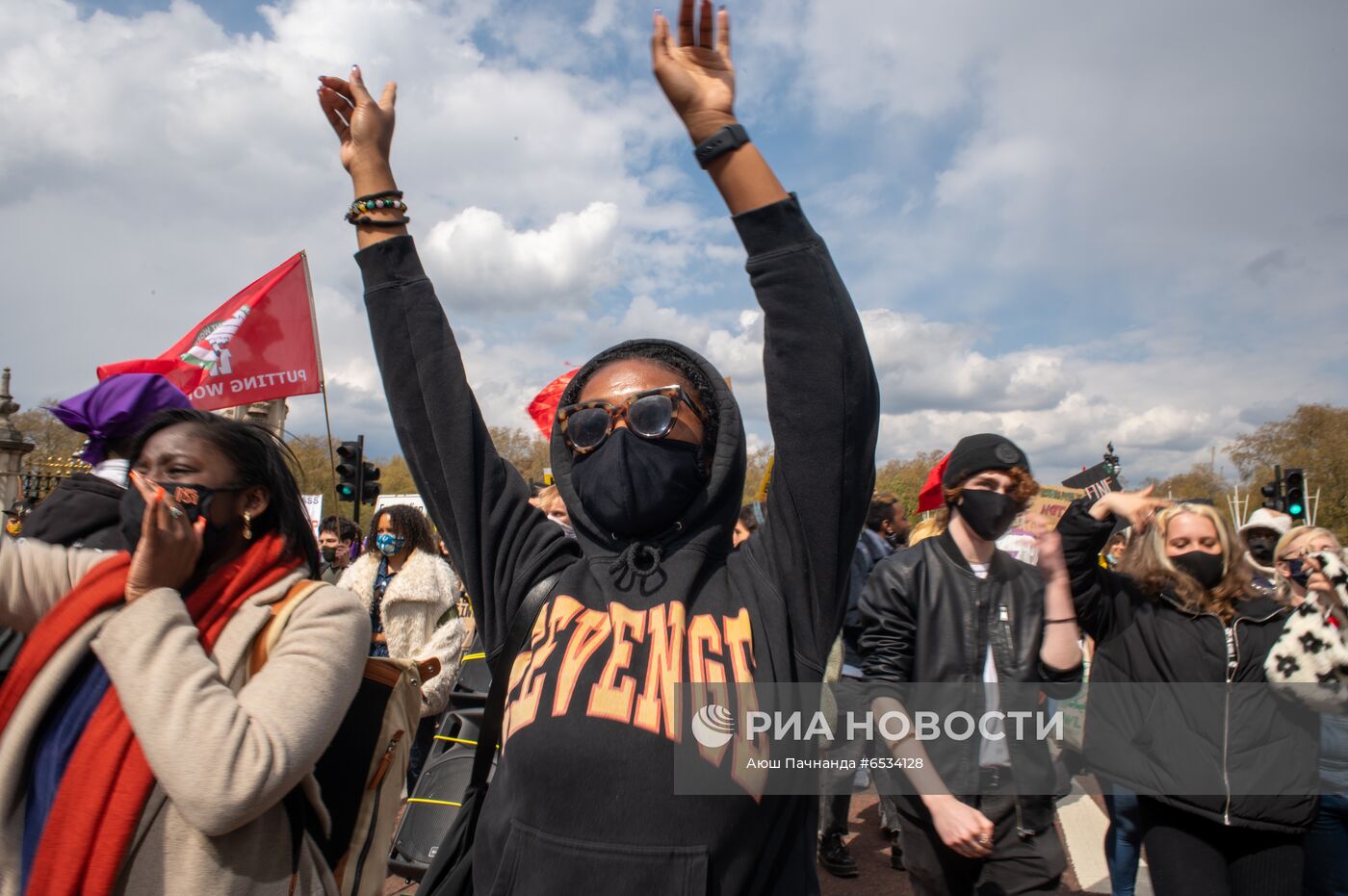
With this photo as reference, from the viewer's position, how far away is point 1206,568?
3357 millimetres

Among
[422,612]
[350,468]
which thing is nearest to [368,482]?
[350,468]

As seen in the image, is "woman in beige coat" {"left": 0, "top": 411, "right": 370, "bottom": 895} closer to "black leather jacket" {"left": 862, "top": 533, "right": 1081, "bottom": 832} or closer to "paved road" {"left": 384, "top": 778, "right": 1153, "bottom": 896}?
"black leather jacket" {"left": 862, "top": 533, "right": 1081, "bottom": 832}

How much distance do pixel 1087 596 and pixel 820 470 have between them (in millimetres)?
2410

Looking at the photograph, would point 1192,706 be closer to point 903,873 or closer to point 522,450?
point 903,873

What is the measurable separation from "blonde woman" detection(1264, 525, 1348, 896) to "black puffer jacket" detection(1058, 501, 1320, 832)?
0.24 feet

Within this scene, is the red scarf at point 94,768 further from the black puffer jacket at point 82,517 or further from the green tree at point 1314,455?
the green tree at point 1314,455

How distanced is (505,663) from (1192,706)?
8.98ft

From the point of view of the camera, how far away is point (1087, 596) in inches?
132

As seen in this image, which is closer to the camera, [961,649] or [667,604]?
[667,604]

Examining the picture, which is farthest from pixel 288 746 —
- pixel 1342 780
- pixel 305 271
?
pixel 305 271

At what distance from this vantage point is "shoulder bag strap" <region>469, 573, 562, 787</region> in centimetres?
167

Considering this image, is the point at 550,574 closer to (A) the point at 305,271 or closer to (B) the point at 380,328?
(B) the point at 380,328

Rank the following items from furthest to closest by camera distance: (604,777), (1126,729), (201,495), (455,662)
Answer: (455,662)
(1126,729)
(201,495)
(604,777)

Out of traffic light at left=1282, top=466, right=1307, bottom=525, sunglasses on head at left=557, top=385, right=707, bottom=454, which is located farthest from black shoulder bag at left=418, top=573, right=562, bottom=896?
traffic light at left=1282, top=466, right=1307, bottom=525
